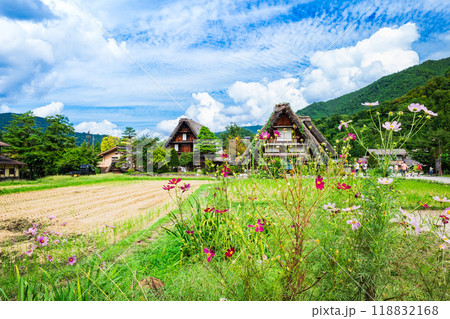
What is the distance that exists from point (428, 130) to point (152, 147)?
3.21 metres

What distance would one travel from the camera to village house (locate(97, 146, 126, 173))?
9.67 feet

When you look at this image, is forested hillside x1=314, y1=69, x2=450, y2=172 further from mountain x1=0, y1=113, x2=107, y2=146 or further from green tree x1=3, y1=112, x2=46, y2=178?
green tree x1=3, y1=112, x2=46, y2=178

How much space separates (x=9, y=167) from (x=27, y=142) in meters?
0.36

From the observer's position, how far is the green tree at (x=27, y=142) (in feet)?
9.46

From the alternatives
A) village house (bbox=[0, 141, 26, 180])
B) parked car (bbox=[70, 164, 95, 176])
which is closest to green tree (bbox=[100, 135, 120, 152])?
parked car (bbox=[70, 164, 95, 176])

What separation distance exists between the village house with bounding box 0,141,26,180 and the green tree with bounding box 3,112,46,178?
7cm

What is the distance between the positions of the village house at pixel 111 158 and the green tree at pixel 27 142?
2.23 feet

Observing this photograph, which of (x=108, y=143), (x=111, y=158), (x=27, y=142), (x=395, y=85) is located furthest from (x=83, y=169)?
(x=395, y=85)

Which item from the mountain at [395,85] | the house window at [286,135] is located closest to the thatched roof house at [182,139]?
the house window at [286,135]

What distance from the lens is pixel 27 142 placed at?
2967mm

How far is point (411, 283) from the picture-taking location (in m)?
1.77

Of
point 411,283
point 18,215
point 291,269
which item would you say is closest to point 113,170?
point 18,215

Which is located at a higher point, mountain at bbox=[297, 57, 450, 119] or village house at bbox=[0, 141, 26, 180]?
mountain at bbox=[297, 57, 450, 119]

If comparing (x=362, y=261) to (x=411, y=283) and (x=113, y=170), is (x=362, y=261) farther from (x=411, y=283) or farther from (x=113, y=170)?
(x=113, y=170)
